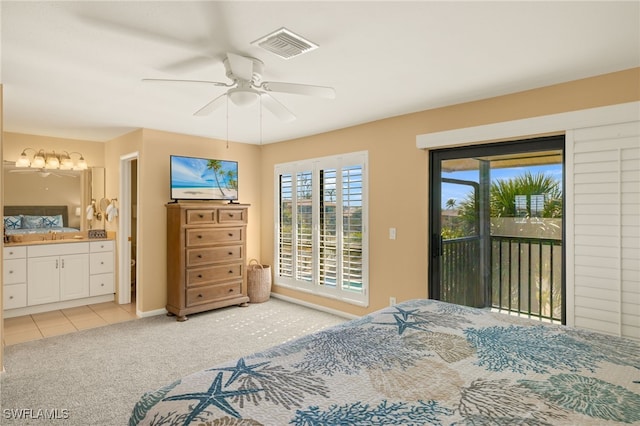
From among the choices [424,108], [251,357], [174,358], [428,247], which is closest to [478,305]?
[428,247]

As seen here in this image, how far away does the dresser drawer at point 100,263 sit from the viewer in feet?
16.9

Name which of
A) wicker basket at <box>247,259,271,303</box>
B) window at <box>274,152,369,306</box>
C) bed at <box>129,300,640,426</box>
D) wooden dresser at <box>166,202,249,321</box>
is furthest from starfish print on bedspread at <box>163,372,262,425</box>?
wicker basket at <box>247,259,271,303</box>

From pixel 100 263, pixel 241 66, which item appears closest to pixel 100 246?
pixel 100 263

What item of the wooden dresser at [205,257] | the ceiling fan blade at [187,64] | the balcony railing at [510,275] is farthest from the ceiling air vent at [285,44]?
the wooden dresser at [205,257]

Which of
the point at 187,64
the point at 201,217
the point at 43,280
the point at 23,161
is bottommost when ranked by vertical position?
the point at 43,280

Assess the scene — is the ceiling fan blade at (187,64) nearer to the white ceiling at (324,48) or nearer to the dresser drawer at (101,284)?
the white ceiling at (324,48)

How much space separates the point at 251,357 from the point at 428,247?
8.51ft

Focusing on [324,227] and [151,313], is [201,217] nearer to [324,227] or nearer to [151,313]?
[151,313]

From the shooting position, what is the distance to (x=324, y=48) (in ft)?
7.56

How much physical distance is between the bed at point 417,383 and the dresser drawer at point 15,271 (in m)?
4.48

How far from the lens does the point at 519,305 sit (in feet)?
10.7

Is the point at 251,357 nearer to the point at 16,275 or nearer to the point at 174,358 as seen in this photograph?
the point at 174,358

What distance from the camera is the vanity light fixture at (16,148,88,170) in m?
4.92

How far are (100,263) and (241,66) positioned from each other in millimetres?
4317
